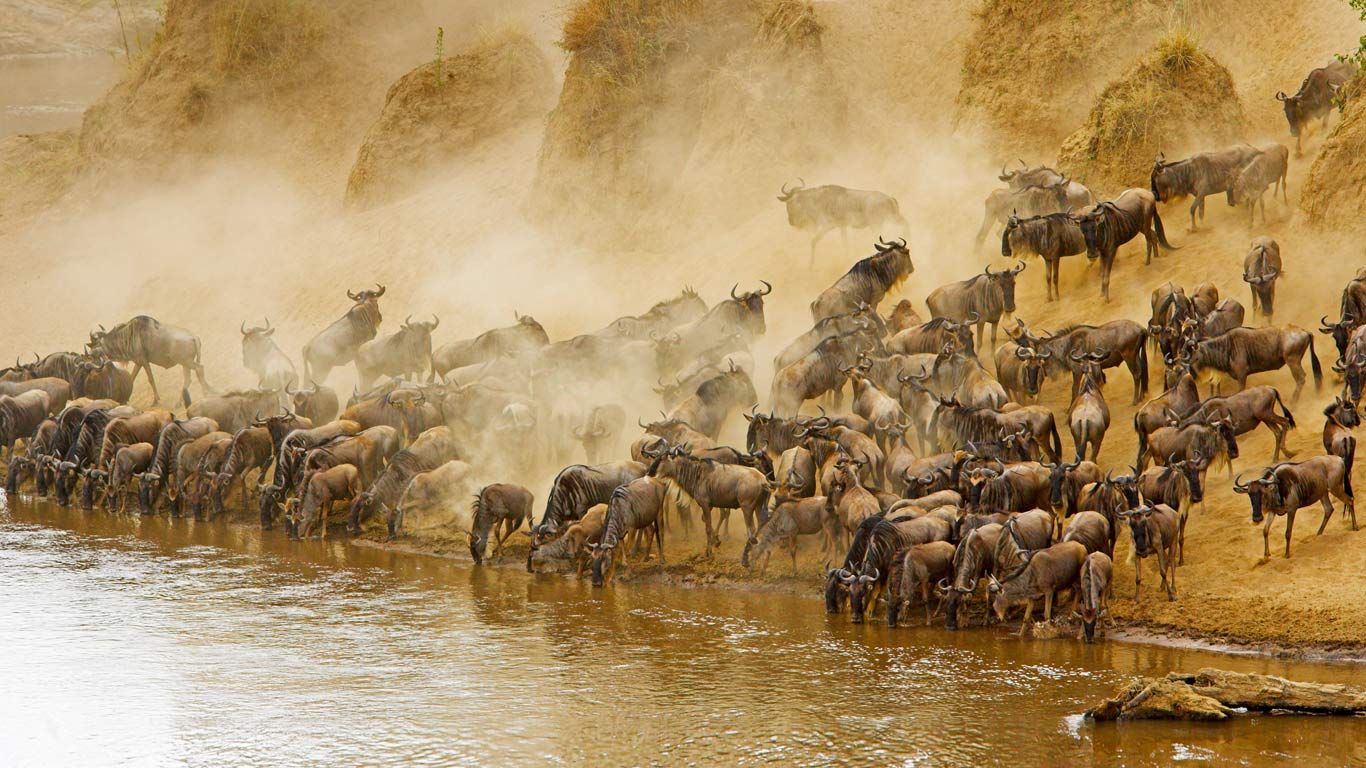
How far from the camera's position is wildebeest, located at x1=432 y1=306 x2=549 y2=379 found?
22781 millimetres

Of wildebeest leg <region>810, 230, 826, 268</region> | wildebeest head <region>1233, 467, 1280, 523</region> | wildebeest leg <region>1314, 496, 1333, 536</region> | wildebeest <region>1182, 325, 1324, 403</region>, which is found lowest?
wildebeest leg <region>1314, 496, 1333, 536</region>

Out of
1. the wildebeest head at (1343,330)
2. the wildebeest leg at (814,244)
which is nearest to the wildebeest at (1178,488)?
the wildebeest head at (1343,330)

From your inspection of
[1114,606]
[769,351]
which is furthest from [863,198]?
[1114,606]

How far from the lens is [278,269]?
3306 centimetres

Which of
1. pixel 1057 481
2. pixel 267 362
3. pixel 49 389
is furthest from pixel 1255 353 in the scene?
pixel 49 389

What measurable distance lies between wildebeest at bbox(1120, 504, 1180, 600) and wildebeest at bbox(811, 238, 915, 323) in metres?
8.44

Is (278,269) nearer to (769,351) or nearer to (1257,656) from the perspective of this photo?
(769,351)

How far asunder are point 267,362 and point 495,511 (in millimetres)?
9653

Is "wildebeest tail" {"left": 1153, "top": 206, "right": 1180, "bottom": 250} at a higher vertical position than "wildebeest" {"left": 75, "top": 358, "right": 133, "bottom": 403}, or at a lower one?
higher

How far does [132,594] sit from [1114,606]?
10451mm

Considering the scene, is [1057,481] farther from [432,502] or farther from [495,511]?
[432,502]

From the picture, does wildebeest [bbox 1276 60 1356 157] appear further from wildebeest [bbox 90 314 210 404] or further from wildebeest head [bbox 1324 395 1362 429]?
wildebeest [bbox 90 314 210 404]

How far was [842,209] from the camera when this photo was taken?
24359 millimetres

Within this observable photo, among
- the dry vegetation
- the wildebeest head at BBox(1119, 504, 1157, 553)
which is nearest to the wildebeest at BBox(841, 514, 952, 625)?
the wildebeest head at BBox(1119, 504, 1157, 553)
